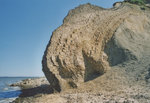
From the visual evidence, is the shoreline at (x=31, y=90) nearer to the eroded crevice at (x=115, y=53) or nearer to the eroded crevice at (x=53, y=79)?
the eroded crevice at (x=53, y=79)

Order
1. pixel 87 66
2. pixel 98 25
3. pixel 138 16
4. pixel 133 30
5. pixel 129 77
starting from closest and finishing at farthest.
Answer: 1. pixel 129 77
2. pixel 87 66
3. pixel 98 25
4. pixel 133 30
5. pixel 138 16

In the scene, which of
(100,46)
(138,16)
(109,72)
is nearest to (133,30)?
(138,16)

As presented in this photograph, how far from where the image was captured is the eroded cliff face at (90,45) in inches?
536

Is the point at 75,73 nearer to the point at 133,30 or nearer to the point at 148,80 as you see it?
the point at 148,80

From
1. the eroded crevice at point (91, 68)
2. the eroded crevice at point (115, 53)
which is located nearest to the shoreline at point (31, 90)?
the eroded crevice at point (91, 68)

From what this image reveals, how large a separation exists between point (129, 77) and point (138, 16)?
8717 millimetres

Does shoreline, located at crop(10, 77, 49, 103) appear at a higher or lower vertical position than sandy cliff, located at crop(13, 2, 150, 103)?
lower

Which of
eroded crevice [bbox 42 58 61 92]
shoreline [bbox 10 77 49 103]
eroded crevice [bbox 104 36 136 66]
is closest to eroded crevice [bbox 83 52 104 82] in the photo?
eroded crevice [bbox 104 36 136 66]

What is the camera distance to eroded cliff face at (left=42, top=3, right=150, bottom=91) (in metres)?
13.6

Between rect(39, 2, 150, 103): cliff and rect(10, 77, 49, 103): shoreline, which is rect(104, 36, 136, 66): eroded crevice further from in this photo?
rect(10, 77, 49, 103): shoreline

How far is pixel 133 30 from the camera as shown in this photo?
17.3 meters

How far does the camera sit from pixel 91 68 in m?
15.0

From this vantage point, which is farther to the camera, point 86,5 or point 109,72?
point 86,5

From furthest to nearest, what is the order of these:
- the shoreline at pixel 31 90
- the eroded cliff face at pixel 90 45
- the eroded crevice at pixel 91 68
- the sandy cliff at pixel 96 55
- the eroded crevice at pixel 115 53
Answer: the eroded crevice at pixel 115 53, the eroded crevice at pixel 91 68, the eroded cliff face at pixel 90 45, the shoreline at pixel 31 90, the sandy cliff at pixel 96 55
